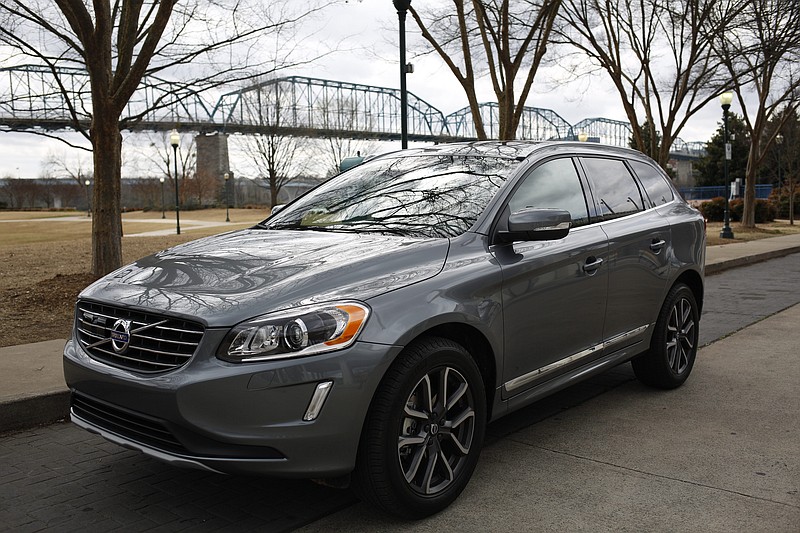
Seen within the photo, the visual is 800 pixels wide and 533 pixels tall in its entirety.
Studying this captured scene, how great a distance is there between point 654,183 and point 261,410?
3.98 m

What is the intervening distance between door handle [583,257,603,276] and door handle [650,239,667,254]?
79 centimetres

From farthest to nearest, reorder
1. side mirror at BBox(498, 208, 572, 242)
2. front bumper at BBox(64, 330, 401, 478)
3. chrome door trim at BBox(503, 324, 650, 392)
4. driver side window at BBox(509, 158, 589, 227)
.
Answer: driver side window at BBox(509, 158, 589, 227) → chrome door trim at BBox(503, 324, 650, 392) → side mirror at BBox(498, 208, 572, 242) → front bumper at BBox(64, 330, 401, 478)

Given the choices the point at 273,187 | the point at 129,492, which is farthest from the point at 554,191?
the point at 273,187

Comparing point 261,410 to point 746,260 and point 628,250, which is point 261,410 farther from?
point 746,260

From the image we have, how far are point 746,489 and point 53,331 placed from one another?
6.80 metres

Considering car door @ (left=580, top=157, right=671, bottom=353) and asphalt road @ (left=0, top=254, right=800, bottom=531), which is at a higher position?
car door @ (left=580, top=157, right=671, bottom=353)

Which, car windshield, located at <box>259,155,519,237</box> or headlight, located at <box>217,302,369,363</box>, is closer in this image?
headlight, located at <box>217,302,369,363</box>

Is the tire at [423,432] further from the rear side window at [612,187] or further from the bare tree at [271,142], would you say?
the bare tree at [271,142]

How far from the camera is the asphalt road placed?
3.46 m

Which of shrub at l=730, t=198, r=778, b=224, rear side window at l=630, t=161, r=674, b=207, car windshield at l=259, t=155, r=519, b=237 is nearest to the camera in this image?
car windshield at l=259, t=155, r=519, b=237

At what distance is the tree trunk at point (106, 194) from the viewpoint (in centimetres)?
985

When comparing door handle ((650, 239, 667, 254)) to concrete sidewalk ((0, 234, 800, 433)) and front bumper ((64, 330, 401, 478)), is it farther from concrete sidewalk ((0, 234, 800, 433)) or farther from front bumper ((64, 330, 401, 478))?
concrete sidewalk ((0, 234, 800, 433))

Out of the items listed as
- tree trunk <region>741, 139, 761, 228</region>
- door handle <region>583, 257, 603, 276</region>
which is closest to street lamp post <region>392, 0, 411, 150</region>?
door handle <region>583, 257, 603, 276</region>

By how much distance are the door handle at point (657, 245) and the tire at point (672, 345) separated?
0.39 m
